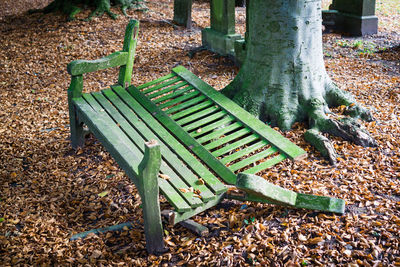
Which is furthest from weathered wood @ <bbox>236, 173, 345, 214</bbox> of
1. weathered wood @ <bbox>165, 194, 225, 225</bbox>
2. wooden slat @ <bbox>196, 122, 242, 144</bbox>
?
wooden slat @ <bbox>196, 122, 242, 144</bbox>

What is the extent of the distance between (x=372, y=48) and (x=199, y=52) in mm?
3260

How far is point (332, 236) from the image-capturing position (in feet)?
9.11

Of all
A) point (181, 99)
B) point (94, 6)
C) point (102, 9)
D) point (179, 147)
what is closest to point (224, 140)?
point (179, 147)

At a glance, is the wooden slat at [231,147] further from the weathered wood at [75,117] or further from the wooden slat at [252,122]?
the weathered wood at [75,117]

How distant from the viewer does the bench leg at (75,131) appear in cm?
432

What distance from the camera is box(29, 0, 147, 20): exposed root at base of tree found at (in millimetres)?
8891

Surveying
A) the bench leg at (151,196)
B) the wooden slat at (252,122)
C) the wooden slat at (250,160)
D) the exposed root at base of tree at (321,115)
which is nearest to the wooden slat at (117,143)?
the bench leg at (151,196)

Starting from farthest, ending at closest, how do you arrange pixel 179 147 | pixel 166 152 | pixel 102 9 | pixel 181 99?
pixel 102 9 → pixel 181 99 → pixel 179 147 → pixel 166 152

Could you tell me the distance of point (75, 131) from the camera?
435cm

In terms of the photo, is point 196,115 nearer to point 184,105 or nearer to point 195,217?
point 184,105

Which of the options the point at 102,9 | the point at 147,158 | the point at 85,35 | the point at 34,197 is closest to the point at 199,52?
the point at 85,35

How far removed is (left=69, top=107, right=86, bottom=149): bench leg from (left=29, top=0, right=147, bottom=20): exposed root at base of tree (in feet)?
16.5

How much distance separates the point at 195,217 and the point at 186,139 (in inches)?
33.3

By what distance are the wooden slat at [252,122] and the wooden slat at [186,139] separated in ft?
1.70
